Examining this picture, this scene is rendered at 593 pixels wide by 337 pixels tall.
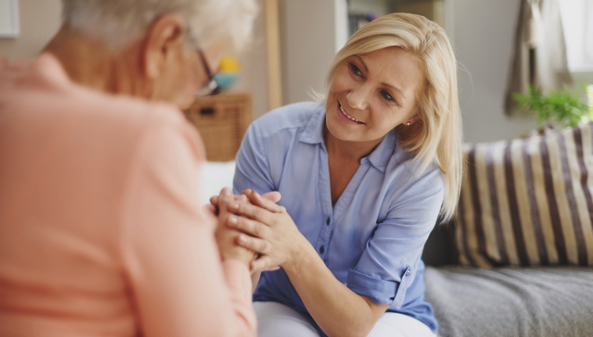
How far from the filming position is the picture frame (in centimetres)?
252

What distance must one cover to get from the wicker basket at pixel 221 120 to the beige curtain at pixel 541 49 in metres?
1.72

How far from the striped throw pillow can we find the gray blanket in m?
0.08

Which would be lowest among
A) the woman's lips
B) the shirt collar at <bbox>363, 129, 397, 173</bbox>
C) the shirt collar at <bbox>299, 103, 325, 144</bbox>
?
the shirt collar at <bbox>363, 129, 397, 173</bbox>

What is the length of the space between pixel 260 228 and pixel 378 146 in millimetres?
487

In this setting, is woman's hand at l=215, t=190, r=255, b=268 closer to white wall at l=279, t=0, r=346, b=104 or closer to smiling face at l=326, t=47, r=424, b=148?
smiling face at l=326, t=47, r=424, b=148

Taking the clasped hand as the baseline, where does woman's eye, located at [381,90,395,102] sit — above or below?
above

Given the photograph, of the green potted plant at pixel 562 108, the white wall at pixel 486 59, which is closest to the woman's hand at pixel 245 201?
the green potted plant at pixel 562 108

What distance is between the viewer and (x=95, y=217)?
1.70 ft

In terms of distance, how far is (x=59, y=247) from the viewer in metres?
0.53

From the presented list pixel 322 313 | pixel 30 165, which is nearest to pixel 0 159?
pixel 30 165

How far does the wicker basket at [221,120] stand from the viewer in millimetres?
2906

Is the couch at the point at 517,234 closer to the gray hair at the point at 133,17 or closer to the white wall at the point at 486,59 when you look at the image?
the gray hair at the point at 133,17

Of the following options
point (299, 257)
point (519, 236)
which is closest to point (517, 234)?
point (519, 236)

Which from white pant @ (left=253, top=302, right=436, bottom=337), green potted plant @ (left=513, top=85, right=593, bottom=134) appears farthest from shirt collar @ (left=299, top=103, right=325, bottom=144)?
→ green potted plant @ (left=513, top=85, right=593, bottom=134)
